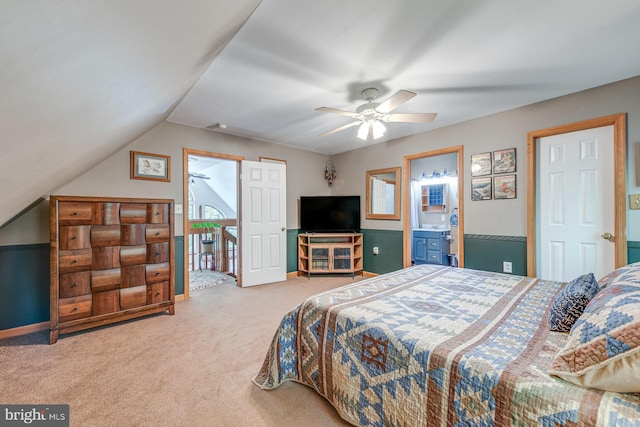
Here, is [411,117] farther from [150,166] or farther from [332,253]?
[150,166]

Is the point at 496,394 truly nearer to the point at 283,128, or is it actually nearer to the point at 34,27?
the point at 34,27

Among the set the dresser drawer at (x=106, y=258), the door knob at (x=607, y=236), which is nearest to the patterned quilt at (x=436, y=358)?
the door knob at (x=607, y=236)

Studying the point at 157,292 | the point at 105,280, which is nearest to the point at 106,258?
the point at 105,280

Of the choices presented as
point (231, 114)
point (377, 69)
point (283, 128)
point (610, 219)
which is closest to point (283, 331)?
point (377, 69)

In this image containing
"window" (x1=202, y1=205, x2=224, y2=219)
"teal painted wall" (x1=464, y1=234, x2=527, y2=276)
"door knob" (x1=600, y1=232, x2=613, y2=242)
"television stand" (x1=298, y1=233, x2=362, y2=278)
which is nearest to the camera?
"door knob" (x1=600, y1=232, x2=613, y2=242)

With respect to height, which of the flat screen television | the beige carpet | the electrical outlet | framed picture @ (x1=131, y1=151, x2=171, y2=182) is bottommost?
the beige carpet

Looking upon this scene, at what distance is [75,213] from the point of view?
2406 mm

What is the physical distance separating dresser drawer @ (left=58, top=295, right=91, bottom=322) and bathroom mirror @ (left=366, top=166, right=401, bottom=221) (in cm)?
396

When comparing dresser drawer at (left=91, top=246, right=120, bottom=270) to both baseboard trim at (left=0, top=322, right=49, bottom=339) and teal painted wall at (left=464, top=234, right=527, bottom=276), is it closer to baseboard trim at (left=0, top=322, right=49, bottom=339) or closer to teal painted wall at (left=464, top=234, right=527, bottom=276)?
baseboard trim at (left=0, top=322, right=49, bottom=339)

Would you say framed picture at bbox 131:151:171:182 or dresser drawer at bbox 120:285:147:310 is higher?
framed picture at bbox 131:151:171:182

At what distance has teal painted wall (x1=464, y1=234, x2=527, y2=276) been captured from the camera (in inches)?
123

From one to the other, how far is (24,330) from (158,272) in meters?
1.26

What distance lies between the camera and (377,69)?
2.22 metres

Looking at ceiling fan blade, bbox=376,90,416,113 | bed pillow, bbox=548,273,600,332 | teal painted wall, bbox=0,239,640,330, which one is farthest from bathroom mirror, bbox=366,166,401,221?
bed pillow, bbox=548,273,600,332
